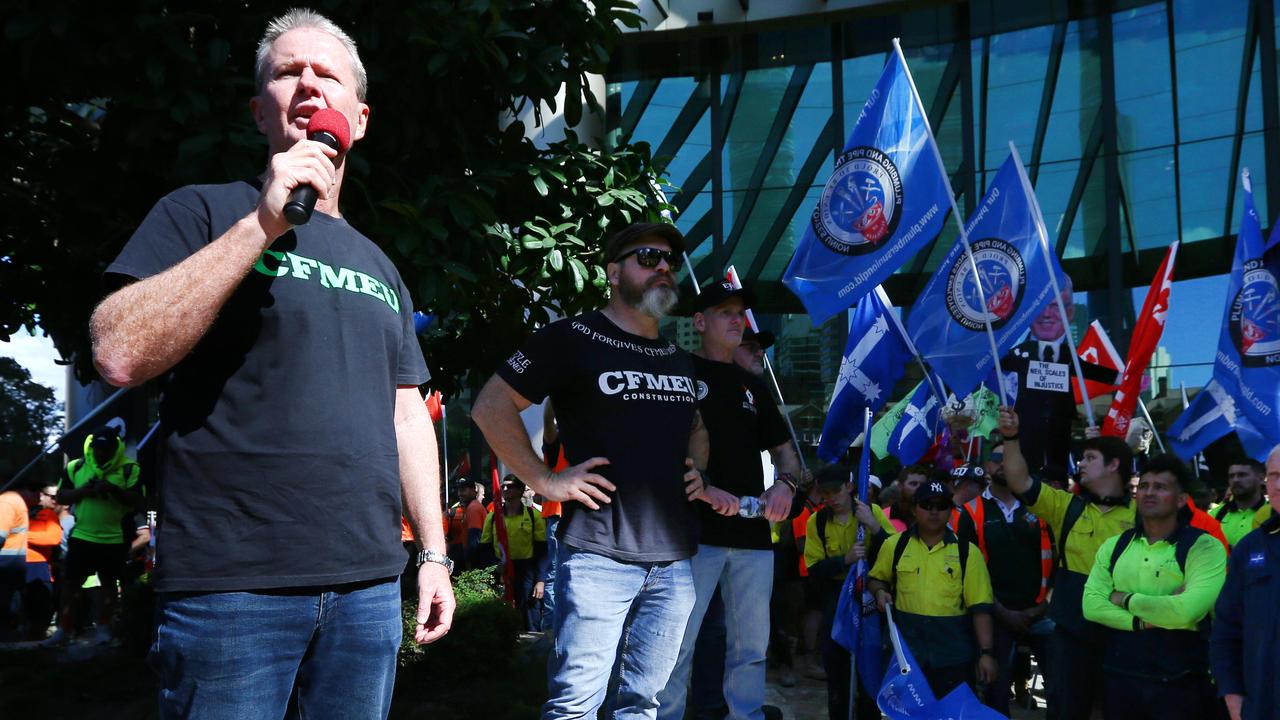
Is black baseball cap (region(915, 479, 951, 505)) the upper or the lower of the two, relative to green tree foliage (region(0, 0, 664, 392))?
lower

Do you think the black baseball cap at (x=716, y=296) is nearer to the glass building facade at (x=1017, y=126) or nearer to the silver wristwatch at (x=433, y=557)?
the silver wristwatch at (x=433, y=557)

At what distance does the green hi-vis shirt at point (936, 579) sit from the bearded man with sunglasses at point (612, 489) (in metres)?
3.17

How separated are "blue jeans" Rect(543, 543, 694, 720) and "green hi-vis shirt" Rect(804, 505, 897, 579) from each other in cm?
477

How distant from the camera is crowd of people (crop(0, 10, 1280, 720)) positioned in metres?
1.86

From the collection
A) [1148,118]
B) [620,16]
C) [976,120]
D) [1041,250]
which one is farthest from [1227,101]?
[620,16]

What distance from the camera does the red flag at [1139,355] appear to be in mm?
8633

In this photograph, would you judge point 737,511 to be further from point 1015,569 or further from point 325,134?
point 1015,569

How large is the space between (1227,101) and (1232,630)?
14945 millimetres

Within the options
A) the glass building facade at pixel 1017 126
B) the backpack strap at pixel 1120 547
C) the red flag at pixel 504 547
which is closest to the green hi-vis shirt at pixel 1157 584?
the backpack strap at pixel 1120 547

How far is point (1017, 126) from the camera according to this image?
18.7 meters

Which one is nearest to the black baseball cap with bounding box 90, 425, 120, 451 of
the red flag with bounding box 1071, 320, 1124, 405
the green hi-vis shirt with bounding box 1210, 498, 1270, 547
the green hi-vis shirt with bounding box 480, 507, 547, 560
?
the green hi-vis shirt with bounding box 480, 507, 547, 560

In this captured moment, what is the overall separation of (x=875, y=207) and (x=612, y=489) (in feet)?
15.5

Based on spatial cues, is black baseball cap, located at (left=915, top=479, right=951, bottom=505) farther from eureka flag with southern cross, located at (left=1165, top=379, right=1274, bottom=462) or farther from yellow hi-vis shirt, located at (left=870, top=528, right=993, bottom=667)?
eureka flag with southern cross, located at (left=1165, top=379, right=1274, bottom=462)

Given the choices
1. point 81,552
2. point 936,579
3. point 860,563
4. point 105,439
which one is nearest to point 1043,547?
point 936,579
